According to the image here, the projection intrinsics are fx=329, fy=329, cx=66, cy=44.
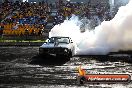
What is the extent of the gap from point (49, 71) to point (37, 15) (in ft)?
81.9

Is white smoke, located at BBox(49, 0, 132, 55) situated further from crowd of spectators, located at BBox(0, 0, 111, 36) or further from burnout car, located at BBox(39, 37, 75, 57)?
crowd of spectators, located at BBox(0, 0, 111, 36)

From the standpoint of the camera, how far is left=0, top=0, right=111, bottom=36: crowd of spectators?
106 ft

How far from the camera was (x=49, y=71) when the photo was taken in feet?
44.3

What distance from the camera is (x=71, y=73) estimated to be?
42.4 ft

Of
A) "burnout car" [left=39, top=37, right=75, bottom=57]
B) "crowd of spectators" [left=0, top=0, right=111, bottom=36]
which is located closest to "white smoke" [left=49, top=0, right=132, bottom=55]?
"burnout car" [left=39, top=37, right=75, bottom=57]

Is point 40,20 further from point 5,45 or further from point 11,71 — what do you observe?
point 11,71

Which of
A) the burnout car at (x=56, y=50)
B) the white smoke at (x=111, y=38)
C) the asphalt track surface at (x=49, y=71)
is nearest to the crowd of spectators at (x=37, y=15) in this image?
the white smoke at (x=111, y=38)

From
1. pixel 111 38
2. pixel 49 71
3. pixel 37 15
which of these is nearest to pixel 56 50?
pixel 49 71

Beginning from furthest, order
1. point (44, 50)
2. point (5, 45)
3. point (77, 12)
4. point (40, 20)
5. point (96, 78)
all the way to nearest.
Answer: point (77, 12)
point (40, 20)
point (5, 45)
point (44, 50)
point (96, 78)

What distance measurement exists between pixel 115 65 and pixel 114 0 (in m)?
32.6

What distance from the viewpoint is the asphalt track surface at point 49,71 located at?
34.8ft

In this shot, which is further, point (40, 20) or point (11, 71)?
point (40, 20)

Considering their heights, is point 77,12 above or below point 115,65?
above

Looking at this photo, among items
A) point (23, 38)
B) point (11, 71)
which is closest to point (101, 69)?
point (11, 71)
